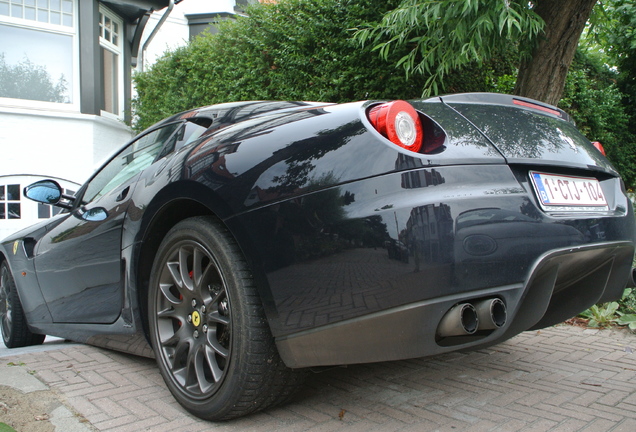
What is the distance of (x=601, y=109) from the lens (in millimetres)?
9445

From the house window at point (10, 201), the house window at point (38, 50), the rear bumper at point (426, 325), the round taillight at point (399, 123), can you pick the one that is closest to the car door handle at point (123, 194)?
the rear bumper at point (426, 325)

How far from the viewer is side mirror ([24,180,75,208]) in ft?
11.2

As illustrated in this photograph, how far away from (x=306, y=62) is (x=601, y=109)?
535cm

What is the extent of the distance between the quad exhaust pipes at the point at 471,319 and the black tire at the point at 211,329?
2.18 feet

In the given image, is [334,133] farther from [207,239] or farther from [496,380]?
[496,380]

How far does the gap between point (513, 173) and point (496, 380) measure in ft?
4.30

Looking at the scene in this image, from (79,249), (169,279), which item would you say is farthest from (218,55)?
(169,279)

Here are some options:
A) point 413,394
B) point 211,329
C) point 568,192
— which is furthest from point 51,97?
point 568,192

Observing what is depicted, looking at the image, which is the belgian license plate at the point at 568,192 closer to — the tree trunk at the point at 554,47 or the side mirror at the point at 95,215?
the side mirror at the point at 95,215

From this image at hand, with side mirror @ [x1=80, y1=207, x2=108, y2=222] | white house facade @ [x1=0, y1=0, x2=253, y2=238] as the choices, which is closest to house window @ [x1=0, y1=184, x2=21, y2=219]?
white house facade @ [x1=0, y1=0, x2=253, y2=238]

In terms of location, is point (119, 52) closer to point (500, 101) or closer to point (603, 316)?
point (603, 316)

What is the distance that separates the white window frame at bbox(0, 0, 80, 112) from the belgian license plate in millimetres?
10930

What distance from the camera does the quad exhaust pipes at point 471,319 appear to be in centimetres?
177

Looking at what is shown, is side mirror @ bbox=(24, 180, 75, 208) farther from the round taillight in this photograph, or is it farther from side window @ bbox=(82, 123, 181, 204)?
the round taillight
